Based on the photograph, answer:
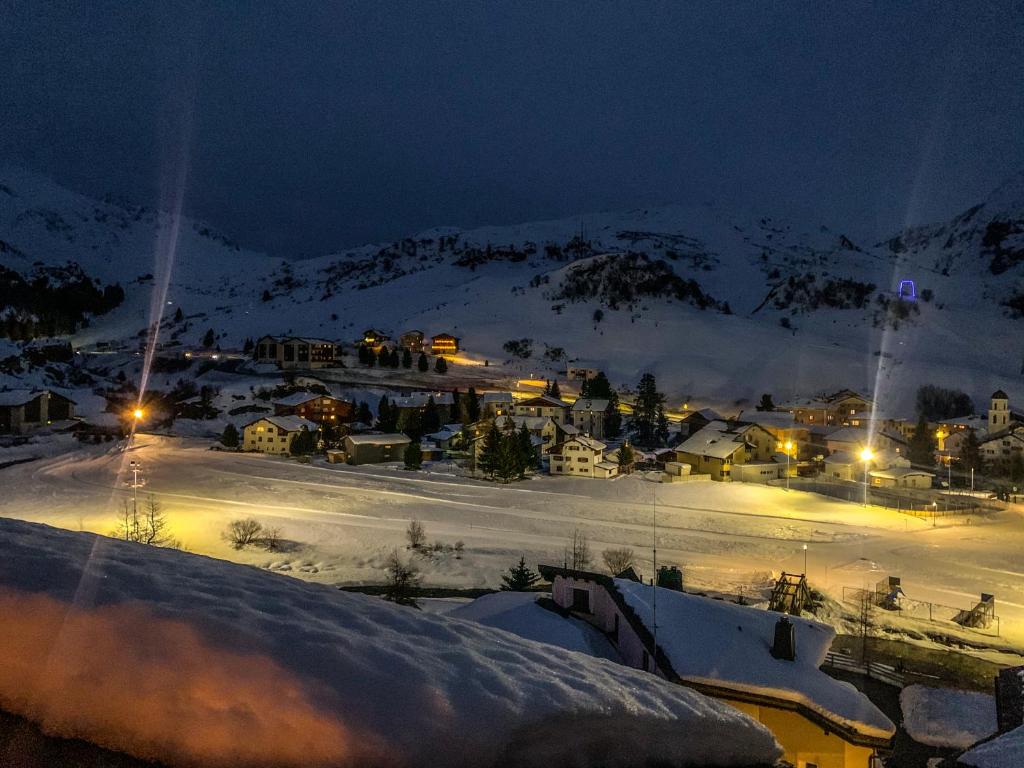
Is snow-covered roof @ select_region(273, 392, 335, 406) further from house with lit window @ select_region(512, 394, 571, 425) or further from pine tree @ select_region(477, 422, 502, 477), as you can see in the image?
pine tree @ select_region(477, 422, 502, 477)

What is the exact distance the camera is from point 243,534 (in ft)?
72.3

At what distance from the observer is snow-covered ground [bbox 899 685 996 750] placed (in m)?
10.4

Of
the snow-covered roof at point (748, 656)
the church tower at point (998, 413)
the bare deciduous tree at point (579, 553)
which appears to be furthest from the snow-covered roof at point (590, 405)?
the snow-covered roof at point (748, 656)

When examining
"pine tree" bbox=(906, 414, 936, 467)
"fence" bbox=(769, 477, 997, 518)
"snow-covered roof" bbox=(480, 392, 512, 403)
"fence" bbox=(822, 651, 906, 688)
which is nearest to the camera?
"fence" bbox=(822, 651, 906, 688)

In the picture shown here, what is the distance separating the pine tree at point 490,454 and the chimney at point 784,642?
90.0 ft

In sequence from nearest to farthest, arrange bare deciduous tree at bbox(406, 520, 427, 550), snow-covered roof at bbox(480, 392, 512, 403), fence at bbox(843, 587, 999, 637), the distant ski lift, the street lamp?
1. fence at bbox(843, 587, 999, 637)
2. bare deciduous tree at bbox(406, 520, 427, 550)
3. the street lamp
4. snow-covered roof at bbox(480, 392, 512, 403)
5. the distant ski lift

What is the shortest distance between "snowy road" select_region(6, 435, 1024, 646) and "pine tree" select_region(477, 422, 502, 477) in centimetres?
133

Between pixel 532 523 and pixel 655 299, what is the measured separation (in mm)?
84712

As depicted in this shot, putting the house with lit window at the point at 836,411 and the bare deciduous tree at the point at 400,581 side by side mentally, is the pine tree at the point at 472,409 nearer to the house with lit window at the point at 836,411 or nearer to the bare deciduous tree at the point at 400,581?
the bare deciduous tree at the point at 400,581

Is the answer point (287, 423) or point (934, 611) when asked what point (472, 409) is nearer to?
point (287, 423)

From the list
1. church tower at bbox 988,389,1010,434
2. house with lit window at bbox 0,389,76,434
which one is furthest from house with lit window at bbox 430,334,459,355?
church tower at bbox 988,389,1010,434

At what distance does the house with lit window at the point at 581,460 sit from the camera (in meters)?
39.0

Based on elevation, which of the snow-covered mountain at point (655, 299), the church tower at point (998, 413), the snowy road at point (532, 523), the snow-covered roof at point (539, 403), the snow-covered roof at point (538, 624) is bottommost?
the snowy road at point (532, 523)

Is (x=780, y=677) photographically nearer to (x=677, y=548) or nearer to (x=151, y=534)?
(x=677, y=548)
